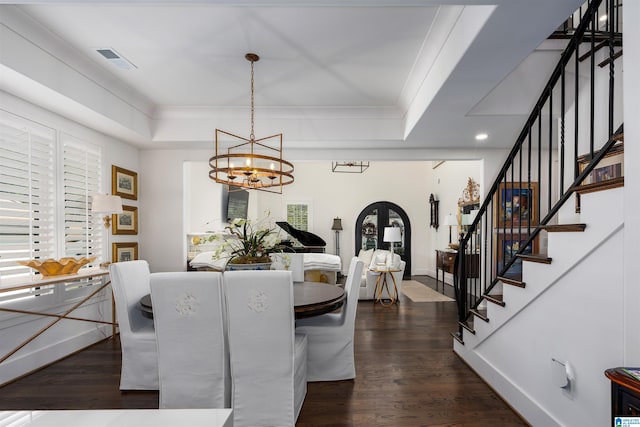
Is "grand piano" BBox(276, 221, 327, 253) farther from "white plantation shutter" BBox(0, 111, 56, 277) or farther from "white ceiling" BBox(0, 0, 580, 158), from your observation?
"white plantation shutter" BBox(0, 111, 56, 277)

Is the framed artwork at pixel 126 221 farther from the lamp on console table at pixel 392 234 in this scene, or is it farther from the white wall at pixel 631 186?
the white wall at pixel 631 186

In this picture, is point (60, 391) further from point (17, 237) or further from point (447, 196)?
point (447, 196)

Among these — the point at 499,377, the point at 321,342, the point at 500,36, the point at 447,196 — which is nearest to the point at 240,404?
the point at 321,342

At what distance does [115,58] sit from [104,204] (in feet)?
5.17

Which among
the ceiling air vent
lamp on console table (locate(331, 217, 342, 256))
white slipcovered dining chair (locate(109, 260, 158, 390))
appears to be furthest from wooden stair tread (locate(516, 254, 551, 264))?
lamp on console table (locate(331, 217, 342, 256))

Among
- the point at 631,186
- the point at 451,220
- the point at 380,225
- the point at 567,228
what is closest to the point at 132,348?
the point at 567,228

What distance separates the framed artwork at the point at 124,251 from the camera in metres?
4.57

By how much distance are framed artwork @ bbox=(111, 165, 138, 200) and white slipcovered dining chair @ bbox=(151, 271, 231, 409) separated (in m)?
2.94

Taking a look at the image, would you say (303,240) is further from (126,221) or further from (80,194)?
(80,194)

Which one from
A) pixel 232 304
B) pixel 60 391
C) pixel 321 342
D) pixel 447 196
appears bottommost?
pixel 60 391

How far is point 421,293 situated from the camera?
6.79 meters

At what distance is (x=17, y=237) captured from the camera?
10.5 ft

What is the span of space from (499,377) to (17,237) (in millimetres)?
4286

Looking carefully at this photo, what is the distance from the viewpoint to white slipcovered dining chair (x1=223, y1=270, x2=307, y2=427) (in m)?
2.18
